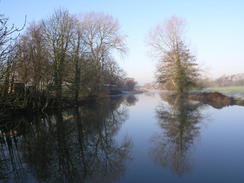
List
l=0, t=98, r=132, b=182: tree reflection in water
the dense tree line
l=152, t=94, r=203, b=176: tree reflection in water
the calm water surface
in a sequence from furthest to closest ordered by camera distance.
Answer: the dense tree line, l=152, t=94, r=203, b=176: tree reflection in water, l=0, t=98, r=132, b=182: tree reflection in water, the calm water surface

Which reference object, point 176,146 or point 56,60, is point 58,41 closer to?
point 56,60

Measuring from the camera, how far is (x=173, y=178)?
359cm

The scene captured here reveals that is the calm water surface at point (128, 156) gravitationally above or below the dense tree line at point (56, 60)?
below

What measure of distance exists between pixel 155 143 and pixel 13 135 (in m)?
6.69

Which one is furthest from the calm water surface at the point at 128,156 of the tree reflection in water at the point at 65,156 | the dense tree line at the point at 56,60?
the dense tree line at the point at 56,60

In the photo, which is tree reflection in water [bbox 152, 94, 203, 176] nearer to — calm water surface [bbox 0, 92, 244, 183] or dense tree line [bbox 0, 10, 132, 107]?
calm water surface [bbox 0, 92, 244, 183]

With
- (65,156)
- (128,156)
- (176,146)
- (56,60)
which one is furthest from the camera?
(56,60)

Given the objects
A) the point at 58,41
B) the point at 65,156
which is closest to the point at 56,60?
the point at 58,41

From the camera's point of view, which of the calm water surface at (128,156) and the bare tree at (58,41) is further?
the bare tree at (58,41)

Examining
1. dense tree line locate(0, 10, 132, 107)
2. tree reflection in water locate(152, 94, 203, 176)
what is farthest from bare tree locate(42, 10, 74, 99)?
tree reflection in water locate(152, 94, 203, 176)

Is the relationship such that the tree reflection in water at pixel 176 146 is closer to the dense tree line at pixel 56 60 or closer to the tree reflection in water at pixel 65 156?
the tree reflection in water at pixel 65 156

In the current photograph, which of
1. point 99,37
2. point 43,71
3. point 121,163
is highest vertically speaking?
point 99,37

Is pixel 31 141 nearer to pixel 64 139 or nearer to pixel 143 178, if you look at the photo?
pixel 64 139

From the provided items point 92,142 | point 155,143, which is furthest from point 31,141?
point 155,143
